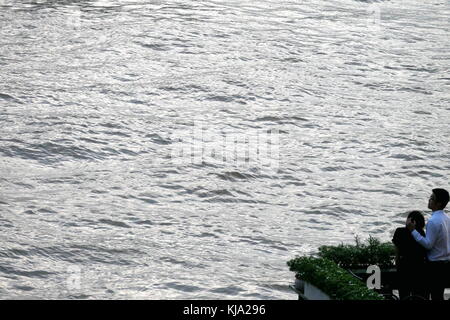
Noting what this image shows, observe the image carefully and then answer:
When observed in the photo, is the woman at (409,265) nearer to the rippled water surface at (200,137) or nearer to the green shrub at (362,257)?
the green shrub at (362,257)

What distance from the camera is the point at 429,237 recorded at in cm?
1241

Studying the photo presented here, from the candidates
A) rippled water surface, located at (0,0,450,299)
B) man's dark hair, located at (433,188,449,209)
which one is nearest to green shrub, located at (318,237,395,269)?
man's dark hair, located at (433,188,449,209)

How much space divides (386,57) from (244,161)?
14.7 meters

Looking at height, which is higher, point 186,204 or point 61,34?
point 61,34

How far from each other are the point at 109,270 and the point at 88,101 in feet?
45.6

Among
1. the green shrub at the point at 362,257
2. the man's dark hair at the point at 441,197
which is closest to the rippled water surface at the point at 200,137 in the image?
the green shrub at the point at 362,257

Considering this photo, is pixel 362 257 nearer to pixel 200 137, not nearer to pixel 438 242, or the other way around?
pixel 438 242

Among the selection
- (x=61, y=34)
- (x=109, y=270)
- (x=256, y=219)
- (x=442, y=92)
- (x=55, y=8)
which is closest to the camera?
(x=109, y=270)

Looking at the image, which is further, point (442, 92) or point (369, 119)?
point (442, 92)

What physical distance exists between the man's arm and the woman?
0.07 meters

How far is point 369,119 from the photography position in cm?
3369

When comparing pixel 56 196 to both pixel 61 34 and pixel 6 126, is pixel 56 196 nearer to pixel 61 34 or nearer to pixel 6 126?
pixel 6 126
